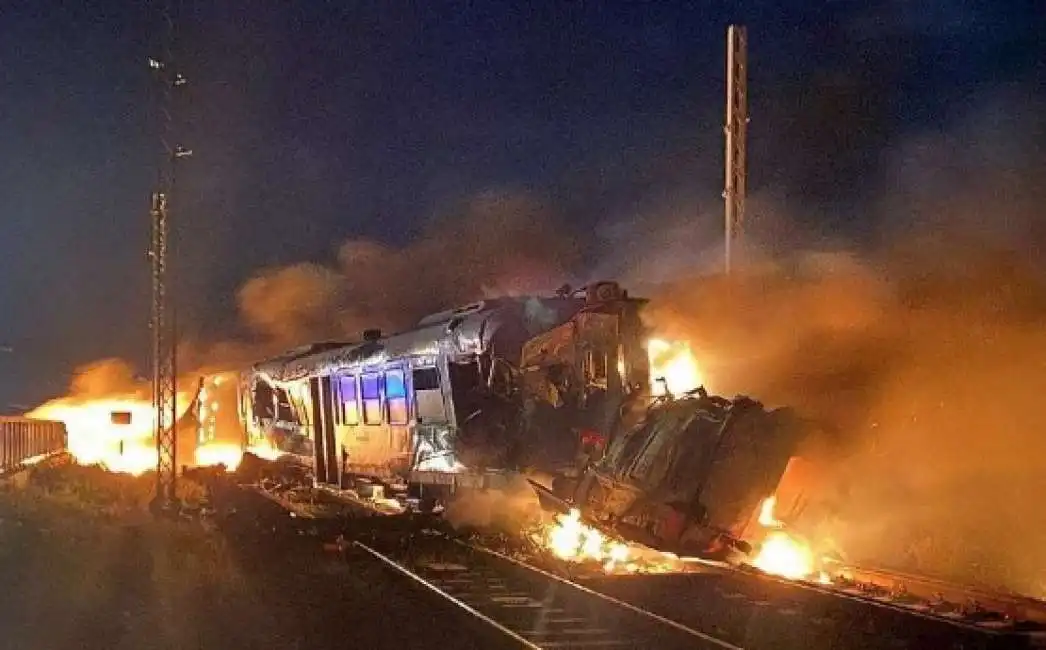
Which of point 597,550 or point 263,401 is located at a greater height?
point 263,401

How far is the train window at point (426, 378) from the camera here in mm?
16984

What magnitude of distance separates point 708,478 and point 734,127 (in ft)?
23.9

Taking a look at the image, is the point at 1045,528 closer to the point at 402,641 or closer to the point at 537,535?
the point at 537,535

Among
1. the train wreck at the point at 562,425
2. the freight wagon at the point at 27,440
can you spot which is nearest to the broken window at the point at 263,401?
the freight wagon at the point at 27,440

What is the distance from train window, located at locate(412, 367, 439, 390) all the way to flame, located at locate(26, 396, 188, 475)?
64.7ft

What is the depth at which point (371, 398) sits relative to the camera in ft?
65.3

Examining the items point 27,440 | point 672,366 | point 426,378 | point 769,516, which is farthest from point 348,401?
point 27,440

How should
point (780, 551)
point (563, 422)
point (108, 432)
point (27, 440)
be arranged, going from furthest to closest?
point (108, 432) < point (27, 440) < point (563, 422) < point (780, 551)

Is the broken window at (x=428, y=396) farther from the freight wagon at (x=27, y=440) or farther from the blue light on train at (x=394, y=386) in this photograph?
the freight wagon at (x=27, y=440)

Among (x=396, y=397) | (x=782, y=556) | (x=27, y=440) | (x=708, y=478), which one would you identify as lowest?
(x=782, y=556)

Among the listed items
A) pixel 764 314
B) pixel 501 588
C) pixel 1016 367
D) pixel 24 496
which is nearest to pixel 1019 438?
pixel 1016 367

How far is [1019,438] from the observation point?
55.4 feet

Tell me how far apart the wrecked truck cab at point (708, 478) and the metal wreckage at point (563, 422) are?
2 cm

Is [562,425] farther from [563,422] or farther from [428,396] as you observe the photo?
[428,396]
